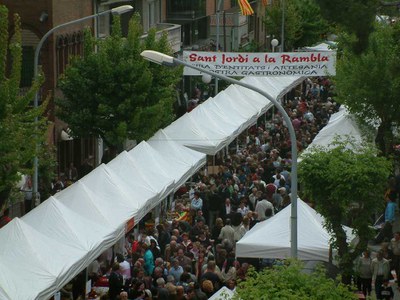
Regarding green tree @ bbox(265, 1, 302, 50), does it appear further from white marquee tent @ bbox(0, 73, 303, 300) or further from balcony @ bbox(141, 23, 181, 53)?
white marquee tent @ bbox(0, 73, 303, 300)

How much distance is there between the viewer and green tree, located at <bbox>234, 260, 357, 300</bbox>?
16.6 metres

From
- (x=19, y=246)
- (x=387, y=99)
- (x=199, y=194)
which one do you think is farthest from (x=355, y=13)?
(x=387, y=99)

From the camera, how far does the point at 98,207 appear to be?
80.5 ft

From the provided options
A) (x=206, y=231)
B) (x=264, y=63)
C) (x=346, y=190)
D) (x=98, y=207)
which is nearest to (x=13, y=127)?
(x=98, y=207)

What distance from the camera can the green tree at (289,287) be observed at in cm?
1661

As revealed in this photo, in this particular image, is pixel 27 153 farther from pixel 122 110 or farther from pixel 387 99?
pixel 387 99

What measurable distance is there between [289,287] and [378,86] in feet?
60.6

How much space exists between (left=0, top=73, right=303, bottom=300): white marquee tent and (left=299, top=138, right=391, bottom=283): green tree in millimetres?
3842

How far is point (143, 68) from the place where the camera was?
118 ft

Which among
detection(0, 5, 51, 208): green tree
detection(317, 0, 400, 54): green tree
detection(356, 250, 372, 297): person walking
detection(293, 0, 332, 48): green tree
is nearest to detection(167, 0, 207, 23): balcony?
detection(293, 0, 332, 48): green tree

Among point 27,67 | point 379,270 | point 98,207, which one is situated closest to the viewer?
point 98,207

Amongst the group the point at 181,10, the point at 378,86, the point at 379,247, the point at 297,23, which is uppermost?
the point at 378,86

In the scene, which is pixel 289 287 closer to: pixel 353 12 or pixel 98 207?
pixel 353 12

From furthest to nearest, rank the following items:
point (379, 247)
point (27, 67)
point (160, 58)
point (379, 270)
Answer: point (27, 67) < point (379, 247) < point (379, 270) < point (160, 58)
